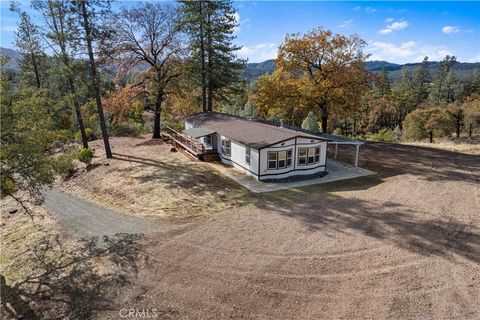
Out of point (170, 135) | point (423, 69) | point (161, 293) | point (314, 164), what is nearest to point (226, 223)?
point (161, 293)

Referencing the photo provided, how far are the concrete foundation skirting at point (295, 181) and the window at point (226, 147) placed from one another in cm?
95

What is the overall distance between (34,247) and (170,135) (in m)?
17.0

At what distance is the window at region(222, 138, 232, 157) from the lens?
20266mm

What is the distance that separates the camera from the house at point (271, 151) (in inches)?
682

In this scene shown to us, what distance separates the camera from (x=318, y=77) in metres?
26.1

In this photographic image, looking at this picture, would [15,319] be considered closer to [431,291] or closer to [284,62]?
[431,291]

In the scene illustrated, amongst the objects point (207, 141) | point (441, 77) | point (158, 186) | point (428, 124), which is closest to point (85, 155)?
point (158, 186)

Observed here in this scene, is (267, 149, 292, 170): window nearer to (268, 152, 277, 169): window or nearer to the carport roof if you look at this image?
(268, 152, 277, 169): window

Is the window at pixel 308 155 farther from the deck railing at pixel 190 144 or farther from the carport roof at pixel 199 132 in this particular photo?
the deck railing at pixel 190 144

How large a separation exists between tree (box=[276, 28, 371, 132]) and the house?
802 cm

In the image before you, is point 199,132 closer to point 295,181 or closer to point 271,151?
point 271,151

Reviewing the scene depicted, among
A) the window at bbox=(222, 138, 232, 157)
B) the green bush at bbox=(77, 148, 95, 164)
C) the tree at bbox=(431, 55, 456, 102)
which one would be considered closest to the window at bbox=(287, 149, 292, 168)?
the window at bbox=(222, 138, 232, 157)

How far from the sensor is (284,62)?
26.5 m

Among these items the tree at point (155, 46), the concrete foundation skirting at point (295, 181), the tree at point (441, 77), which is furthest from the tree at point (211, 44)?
the tree at point (441, 77)
